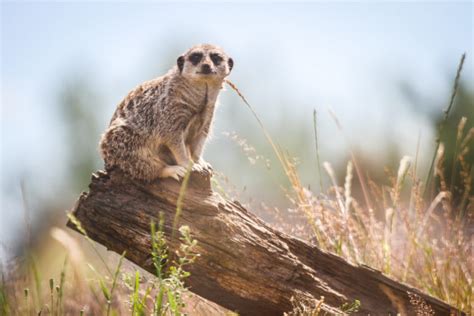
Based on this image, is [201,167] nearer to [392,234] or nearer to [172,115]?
[172,115]

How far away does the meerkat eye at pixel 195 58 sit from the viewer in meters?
4.04

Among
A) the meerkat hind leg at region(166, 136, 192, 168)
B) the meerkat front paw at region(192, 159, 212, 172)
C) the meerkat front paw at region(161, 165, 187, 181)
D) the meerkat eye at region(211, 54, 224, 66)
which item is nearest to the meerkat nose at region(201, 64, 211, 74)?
the meerkat eye at region(211, 54, 224, 66)

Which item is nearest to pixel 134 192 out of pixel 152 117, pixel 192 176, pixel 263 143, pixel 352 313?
pixel 192 176

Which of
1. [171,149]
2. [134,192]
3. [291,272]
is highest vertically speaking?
[171,149]

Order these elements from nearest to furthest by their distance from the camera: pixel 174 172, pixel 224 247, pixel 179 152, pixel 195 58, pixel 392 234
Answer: pixel 224 247
pixel 174 172
pixel 179 152
pixel 195 58
pixel 392 234

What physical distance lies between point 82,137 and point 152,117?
294 inches

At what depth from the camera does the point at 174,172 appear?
3.57 metres

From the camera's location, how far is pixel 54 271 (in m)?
5.91

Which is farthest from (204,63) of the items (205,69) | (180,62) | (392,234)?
(392,234)

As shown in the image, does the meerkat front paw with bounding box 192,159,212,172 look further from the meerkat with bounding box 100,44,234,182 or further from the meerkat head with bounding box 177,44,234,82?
the meerkat head with bounding box 177,44,234,82

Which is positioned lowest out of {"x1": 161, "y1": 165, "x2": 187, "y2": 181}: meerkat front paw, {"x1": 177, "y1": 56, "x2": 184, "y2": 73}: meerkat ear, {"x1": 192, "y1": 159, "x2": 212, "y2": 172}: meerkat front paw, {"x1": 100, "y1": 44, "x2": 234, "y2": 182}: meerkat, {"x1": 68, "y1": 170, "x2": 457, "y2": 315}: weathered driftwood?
{"x1": 68, "y1": 170, "x2": 457, "y2": 315}: weathered driftwood

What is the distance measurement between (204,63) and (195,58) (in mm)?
109

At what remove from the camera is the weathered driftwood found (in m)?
3.26

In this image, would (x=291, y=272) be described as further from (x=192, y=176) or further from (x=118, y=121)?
(x=118, y=121)
